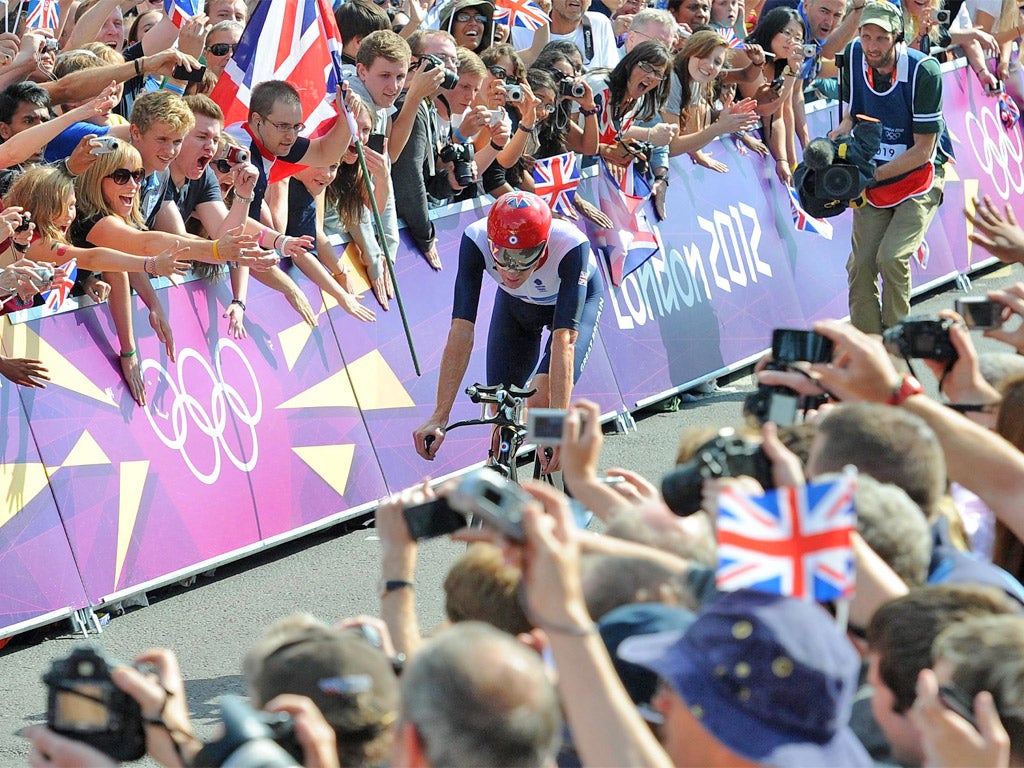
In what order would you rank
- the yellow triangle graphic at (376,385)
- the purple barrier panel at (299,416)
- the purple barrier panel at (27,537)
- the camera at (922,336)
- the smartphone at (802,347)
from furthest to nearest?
1. the yellow triangle graphic at (376,385)
2. the purple barrier panel at (299,416)
3. the purple barrier panel at (27,537)
4. the camera at (922,336)
5. the smartphone at (802,347)

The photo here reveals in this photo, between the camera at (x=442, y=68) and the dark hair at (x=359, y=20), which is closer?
the camera at (x=442, y=68)

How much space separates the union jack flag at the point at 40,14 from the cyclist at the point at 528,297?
2.96 meters

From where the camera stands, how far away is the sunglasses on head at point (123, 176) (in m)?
7.87

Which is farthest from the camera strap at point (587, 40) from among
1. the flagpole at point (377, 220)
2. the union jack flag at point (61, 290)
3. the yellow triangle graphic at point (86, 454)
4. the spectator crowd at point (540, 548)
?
the yellow triangle graphic at point (86, 454)

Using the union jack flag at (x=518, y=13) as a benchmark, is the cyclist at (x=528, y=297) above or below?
below

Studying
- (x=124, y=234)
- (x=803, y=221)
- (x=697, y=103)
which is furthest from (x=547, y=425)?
(x=803, y=221)

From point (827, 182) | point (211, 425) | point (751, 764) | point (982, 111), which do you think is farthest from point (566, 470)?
point (982, 111)

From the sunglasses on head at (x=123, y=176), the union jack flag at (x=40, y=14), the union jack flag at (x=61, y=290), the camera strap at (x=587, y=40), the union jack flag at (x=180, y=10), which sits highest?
the union jack flag at (x=40, y=14)

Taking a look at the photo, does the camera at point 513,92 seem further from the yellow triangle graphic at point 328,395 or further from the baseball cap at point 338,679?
the baseball cap at point 338,679

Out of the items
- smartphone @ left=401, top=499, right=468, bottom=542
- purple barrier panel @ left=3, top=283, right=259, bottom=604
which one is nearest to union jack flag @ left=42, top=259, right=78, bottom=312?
purple barrier panel @ left=3, top=283, right=259, bottom=604

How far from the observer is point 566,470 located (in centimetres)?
420

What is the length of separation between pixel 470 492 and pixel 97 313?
5.50 metres

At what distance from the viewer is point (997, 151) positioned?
15414 millimetres

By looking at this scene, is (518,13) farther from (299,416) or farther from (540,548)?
(540,548)
